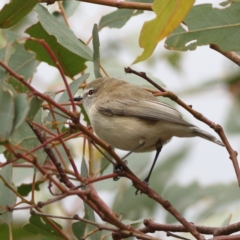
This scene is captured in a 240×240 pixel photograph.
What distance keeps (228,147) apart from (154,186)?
152 centimetres

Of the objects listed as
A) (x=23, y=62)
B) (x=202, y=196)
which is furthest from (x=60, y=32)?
(x=202, y=196)

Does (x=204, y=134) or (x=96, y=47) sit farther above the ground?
(x=96, y=47)

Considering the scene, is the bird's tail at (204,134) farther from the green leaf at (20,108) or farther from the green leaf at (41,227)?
the green leaf at (20,108)

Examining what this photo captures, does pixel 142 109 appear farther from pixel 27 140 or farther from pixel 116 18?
pixel 27 140

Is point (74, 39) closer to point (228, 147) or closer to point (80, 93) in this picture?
point (228, 147)

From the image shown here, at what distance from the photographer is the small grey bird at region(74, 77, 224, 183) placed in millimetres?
2670

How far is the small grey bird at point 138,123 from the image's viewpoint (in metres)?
2.67

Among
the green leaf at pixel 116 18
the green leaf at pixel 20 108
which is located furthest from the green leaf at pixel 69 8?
the green leaf at pixel 20 108

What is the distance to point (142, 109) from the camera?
109 inches

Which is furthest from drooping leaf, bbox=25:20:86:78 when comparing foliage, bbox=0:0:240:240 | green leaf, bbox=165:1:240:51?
green leaf, bbox=165:1:240:51

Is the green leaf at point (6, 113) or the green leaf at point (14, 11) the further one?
the green leaf at point (14, 11)

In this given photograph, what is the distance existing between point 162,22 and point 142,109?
1165mm

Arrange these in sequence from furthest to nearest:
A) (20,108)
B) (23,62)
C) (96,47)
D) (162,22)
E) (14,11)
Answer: (96,47)
(14,11)
(23,62)
(162,22)
(20,108)

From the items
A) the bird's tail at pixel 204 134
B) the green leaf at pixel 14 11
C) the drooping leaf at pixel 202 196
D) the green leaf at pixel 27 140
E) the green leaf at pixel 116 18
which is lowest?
the drooping leaf at pixel 202 196
